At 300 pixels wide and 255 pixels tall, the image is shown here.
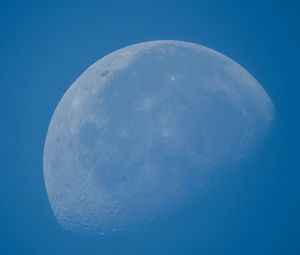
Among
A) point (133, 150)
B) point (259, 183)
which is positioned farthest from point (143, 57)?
point (259, 183)

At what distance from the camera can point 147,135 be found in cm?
820

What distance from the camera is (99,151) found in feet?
27.5

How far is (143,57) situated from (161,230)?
15.7 feet

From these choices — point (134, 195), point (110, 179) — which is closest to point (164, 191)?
point (134, 195)

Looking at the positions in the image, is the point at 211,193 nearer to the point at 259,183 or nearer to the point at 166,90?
the point at 259,183

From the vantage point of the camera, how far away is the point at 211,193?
7.84 m

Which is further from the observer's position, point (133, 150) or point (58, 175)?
point (58, 175)

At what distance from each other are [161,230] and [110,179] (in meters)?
1.60

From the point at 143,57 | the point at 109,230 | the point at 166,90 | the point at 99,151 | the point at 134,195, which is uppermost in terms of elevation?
the point at 143,57

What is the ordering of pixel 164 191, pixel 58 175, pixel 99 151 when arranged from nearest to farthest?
1. pixel 164 191
2. pixel 99 151
3. pixel 58 175

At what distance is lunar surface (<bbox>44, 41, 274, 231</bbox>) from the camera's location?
7.94 m

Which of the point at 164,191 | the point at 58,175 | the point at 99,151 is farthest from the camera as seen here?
the point at 58,175

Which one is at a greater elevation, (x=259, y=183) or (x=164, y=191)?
(x=259, y=183)

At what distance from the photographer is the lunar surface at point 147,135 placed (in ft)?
26.1
